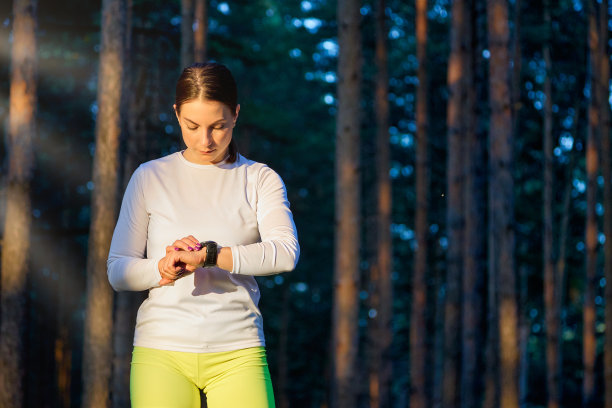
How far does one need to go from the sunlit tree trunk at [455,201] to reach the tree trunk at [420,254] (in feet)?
3.39

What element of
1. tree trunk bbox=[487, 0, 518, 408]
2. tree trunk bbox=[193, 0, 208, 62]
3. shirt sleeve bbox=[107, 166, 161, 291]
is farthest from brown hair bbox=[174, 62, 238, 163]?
tree trunk bbox=[193, 0, 208, 62]

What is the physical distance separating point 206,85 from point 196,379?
1.12m

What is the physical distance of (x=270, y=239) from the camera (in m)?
3.04

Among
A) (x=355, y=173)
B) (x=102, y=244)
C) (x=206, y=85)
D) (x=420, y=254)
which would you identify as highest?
(x=355, y=173)

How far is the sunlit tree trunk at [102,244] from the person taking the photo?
25.8 feet

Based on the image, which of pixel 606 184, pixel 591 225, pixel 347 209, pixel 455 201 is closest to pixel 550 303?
pixel 591 225

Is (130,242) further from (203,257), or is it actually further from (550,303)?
(550,303)

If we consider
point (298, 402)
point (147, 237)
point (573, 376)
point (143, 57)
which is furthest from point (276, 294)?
point (147, 237)

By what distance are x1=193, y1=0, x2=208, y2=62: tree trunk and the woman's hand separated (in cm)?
1007

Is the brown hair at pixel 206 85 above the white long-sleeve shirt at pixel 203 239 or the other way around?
above

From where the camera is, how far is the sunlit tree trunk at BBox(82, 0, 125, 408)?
7.87 metres

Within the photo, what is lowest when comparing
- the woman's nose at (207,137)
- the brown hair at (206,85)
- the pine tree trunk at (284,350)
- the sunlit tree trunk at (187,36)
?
the pine tree trunk at (284,350)

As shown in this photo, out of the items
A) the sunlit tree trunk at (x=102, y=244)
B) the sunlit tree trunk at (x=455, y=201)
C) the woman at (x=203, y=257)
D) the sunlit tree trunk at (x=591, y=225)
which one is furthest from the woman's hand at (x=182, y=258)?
the sunlit tree trunk at (x=591, y=225)

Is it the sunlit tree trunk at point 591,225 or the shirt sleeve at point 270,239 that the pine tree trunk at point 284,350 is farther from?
the shirt sleeve at point 270,239
